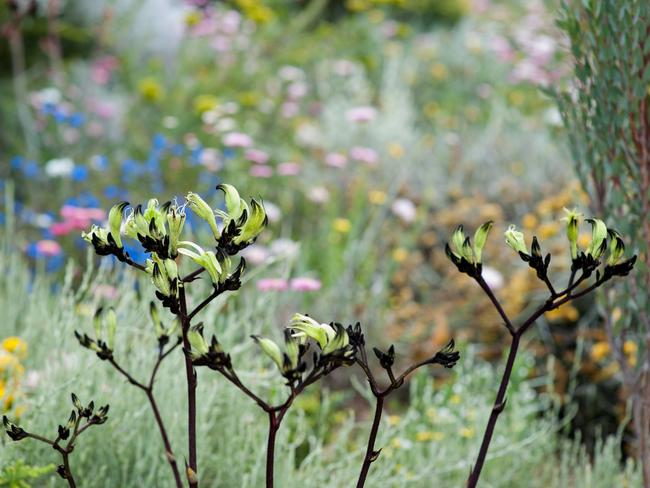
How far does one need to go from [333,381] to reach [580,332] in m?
0.95

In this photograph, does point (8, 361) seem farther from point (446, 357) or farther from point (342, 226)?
point (342, 226)

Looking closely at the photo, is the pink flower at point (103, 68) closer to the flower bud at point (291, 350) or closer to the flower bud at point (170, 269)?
the flower bud at point (170, 269)

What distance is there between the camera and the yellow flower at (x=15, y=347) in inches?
80.4

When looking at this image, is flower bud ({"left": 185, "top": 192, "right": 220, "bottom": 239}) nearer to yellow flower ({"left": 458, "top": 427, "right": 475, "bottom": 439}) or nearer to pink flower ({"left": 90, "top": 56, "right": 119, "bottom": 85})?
yellow flower ({"left": 458, "top": 427, "right": 475, "bottom": 439})

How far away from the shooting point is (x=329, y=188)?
4.30 metres

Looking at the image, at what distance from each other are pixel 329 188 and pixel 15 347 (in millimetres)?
2435

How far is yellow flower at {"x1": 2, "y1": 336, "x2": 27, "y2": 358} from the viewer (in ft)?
6.70

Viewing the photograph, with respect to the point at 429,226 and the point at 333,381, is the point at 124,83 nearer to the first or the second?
the point at 429,226

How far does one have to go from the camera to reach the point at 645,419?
6.08 feet

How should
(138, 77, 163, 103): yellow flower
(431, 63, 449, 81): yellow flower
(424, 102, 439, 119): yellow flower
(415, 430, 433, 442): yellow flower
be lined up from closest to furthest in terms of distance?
(415, 430, 433, 442): yellow flower < (138, 77, 163, 103): yellow flower < (424, 102, 439, 119): yellow flower < (431, 63, 449, 81): yellow flower

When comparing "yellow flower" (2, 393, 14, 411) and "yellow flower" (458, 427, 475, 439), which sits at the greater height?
"yellow flower" (2, 393, 14, 411)

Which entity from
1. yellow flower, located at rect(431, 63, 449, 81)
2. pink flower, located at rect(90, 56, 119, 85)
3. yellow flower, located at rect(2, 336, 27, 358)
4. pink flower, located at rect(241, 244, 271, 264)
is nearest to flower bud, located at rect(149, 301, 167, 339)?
yellow flower, located at rect(2, 336, 27, 358)

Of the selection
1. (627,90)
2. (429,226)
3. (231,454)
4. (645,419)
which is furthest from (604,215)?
(429,226)

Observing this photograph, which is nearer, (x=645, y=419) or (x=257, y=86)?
(x=645, y=419)
